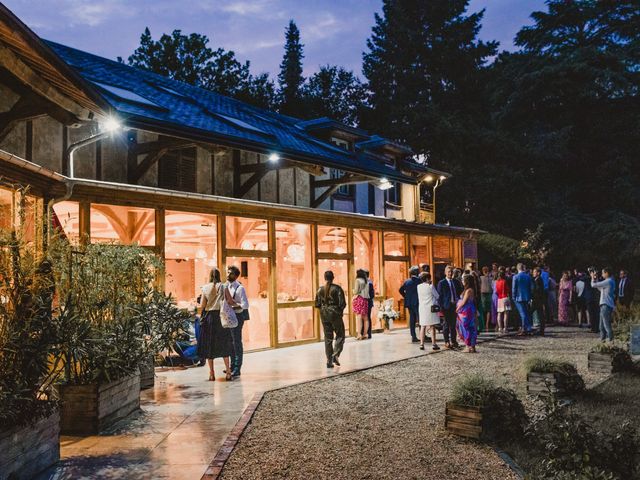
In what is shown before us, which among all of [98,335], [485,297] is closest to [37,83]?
[98,335]

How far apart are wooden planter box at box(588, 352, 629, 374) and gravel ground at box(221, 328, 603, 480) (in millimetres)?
205

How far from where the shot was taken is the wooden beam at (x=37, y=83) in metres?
7.39

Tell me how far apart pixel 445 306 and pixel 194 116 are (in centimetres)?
715

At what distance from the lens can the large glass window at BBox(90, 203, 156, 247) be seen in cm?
1088

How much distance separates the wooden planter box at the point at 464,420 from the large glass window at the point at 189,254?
25.1ft

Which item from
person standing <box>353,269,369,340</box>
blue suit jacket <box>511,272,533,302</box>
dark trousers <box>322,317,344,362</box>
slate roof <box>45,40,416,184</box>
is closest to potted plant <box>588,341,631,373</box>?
dark trousers <box>322,317,344,362</box>

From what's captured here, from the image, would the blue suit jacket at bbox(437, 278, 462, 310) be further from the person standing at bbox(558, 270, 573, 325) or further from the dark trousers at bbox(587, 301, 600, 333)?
the person standing at bbox(558, 270, 573, 325)

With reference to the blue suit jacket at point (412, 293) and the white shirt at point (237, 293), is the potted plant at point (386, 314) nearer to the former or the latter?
the blue suit jacket at point (412, 293)

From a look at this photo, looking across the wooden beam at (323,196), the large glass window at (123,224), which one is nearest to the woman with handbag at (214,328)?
the large glass window at (123,224)

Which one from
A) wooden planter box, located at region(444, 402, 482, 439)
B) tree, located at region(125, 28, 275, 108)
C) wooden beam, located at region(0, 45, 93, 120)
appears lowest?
wooden planter box, located at region(444, 402, 482, 439)

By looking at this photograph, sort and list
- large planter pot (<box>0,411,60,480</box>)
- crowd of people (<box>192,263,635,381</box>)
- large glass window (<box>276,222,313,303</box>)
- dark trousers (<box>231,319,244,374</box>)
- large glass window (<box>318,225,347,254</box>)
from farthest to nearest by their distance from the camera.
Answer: large glass window (<box>318,225,347,254</box>) → large glass window (<box>276,222,313,303</box>) → dark trousers (<box>231,319,244,374</box>) → crowd of people (<box>192,263,635,381</box>) → large planter pot (<box>0,411,60,480</box>)

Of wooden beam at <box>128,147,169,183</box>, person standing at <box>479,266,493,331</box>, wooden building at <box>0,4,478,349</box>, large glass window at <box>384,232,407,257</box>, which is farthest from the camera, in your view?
large glass window at <box>384,232,407,257</box>

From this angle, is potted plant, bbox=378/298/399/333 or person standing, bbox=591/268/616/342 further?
potted plant, bbox=378/298/399/333

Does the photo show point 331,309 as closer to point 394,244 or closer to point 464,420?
point 464,420
